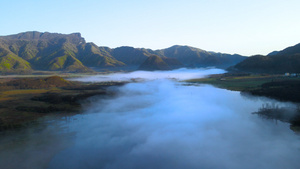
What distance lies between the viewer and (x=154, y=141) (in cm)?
3083

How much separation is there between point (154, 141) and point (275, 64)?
11339 centimetres

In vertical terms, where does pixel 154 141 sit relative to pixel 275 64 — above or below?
below

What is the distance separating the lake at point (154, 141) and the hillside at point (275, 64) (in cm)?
7664

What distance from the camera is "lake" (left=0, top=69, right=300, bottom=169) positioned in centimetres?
2447

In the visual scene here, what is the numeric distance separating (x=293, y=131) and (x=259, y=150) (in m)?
9.04

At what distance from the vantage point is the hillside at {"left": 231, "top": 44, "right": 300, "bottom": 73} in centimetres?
10862

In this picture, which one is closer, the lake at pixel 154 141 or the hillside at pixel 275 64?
the lake at pixel 154 141

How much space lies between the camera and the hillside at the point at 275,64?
10862 cm

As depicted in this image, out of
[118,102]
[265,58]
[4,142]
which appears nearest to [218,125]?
[118,102]

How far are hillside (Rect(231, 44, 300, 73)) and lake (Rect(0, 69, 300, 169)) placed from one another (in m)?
76.6

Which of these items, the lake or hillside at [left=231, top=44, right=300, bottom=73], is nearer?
the lake

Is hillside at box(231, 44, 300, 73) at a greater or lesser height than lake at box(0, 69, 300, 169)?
greater

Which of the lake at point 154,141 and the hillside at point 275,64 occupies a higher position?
the hillside at point 275,64

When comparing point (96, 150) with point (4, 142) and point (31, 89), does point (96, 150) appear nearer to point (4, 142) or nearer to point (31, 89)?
point (4, 142)
